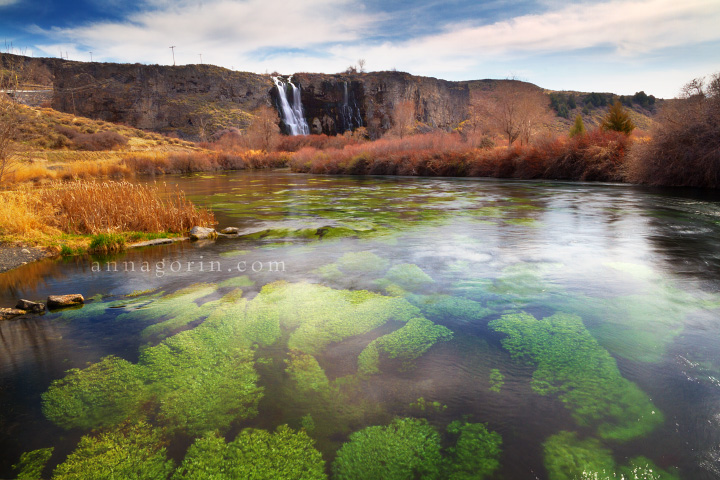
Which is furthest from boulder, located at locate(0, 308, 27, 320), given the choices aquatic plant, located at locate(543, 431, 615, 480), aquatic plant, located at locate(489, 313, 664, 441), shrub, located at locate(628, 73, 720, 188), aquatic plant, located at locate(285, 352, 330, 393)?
shrub, located at locate(628, 73, 720, 188)

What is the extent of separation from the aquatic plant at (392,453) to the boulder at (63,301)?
4.89m

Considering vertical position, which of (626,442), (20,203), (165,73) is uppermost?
(165,73)

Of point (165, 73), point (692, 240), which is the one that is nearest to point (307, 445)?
point (692, 240)

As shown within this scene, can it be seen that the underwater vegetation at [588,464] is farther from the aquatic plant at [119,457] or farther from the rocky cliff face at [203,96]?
the rocky cliff face at [203,96]

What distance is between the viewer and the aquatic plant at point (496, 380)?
3637mm

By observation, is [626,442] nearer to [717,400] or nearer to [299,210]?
[717,400]

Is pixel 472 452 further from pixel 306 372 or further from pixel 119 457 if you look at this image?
pixel 119 457

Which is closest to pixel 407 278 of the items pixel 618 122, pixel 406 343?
A: pixel 406 343

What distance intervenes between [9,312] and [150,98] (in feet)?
267

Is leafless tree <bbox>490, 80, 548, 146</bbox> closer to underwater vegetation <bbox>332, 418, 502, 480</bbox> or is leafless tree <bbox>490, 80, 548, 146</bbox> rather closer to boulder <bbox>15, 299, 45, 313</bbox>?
boulder <bbox>15, 299, 45, 313</bbox>

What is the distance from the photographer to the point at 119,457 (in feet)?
9.54

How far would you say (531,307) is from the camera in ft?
17.8

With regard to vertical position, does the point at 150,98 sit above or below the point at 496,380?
above

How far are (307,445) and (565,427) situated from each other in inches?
73.8
